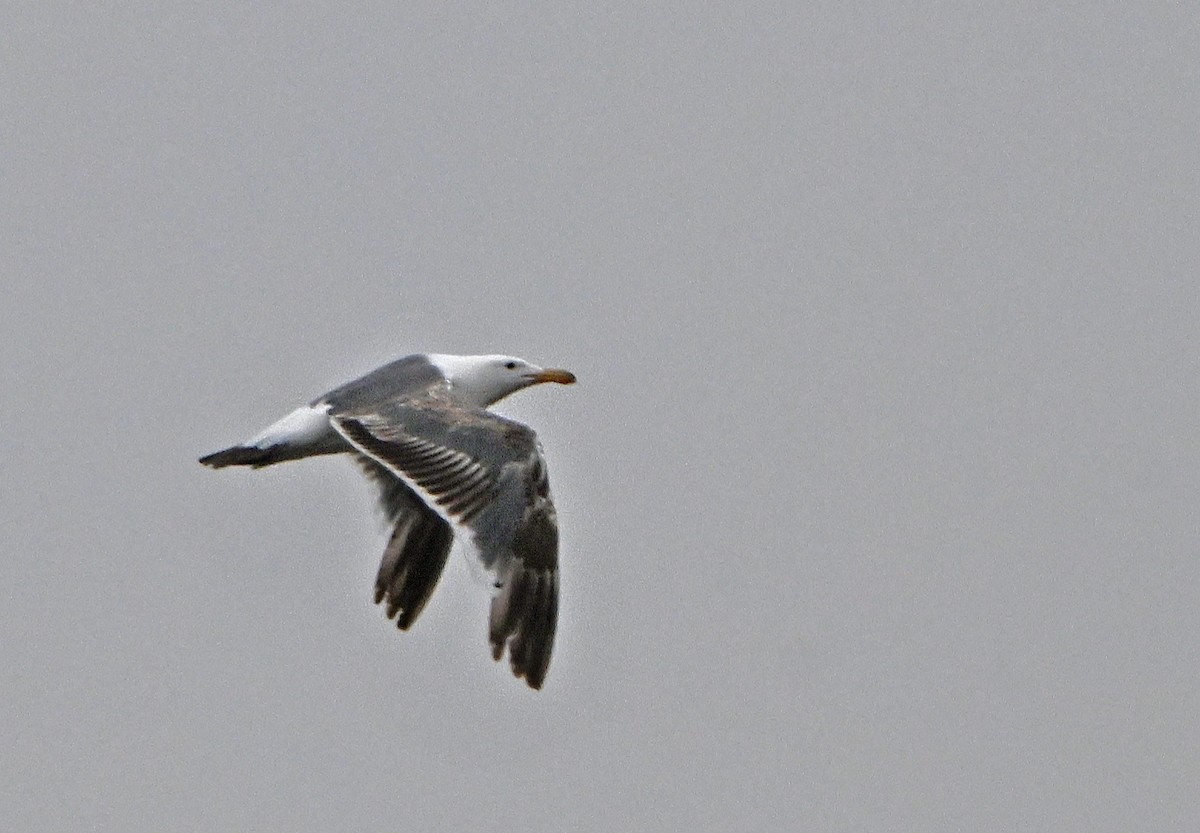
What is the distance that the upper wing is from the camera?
10.7 metres

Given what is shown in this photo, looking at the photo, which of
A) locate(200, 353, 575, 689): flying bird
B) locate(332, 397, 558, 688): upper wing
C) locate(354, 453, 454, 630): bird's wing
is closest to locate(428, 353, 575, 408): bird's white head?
locate(200, 353, 575, 689): flying bird

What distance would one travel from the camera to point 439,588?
1231 cm

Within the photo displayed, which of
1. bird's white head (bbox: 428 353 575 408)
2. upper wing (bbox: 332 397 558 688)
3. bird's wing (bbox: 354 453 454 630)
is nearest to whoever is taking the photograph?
upper wing (bbox: 332 397 558 688)

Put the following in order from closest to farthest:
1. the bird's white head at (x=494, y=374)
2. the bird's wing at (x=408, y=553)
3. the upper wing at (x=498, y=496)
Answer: the upper wing at (x=498, y=496) < the bird's wing at (x=408, y=553) < the bird's white head at (x=494, y=374)

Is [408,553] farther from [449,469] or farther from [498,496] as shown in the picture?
[498,496]

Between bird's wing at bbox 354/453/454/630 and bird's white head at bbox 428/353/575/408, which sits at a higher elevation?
bird's white head at bbox 428/353/575/408

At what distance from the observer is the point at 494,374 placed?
1297 cm

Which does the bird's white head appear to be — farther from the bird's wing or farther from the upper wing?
Result: the upper wing

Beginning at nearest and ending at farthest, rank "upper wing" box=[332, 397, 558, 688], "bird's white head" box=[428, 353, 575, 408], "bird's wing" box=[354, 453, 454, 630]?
"upper wing" box=[332, 397, 558, 688]
"bird's wing" box=[354, 453, 454, 630]
"bird's white head" box=[428, 353, 575, 408]

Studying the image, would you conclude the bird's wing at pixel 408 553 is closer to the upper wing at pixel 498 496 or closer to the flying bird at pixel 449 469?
the flying bird at pixel 449 469

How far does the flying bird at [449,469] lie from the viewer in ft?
35.2

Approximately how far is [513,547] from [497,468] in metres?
0.41

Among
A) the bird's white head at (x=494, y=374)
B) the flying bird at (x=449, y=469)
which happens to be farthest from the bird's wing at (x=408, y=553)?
the bird's white head at (x=494, y=374)

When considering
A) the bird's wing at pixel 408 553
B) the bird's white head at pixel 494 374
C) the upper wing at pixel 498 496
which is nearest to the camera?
the upper wing at pixel 498 496
